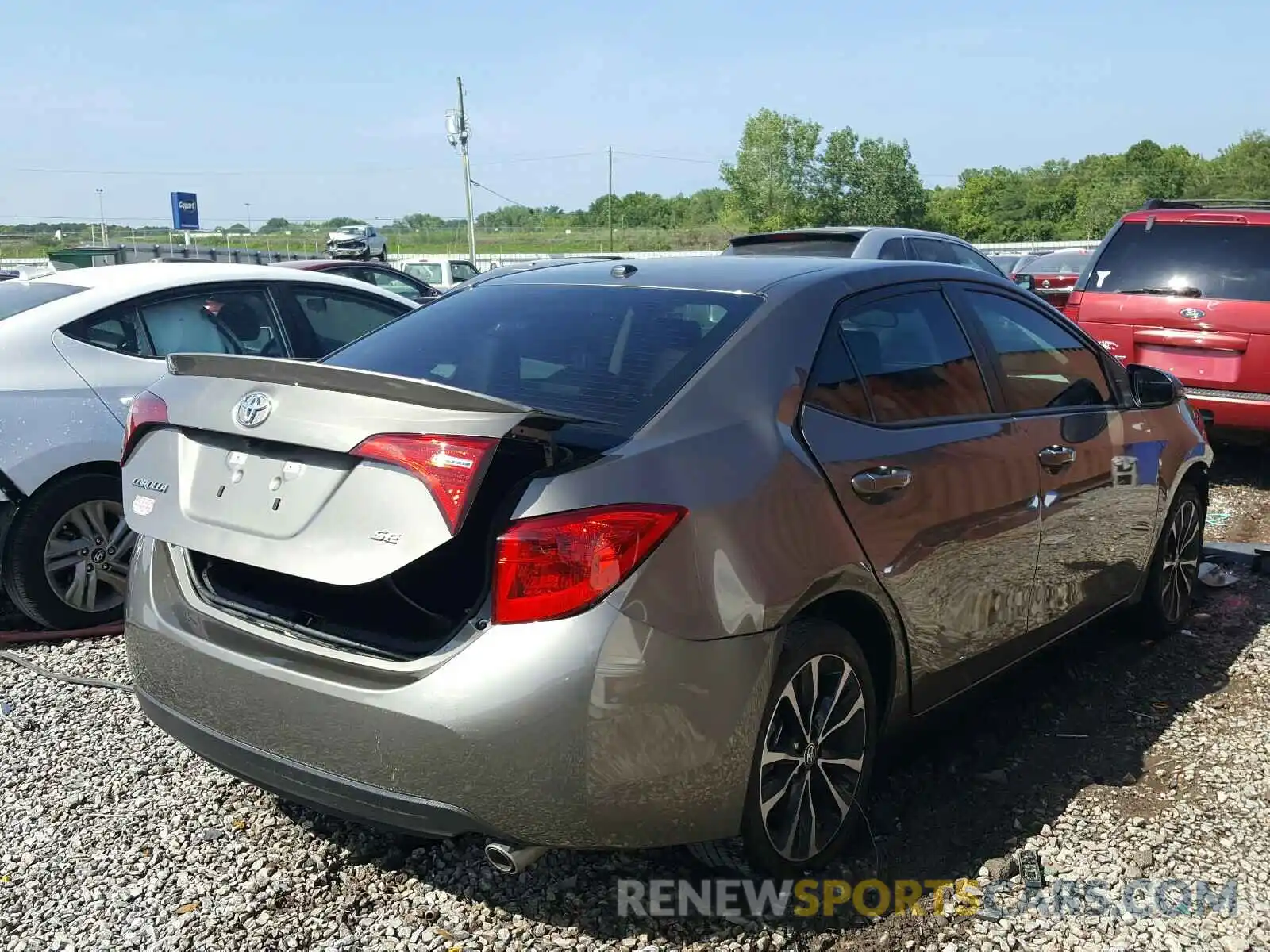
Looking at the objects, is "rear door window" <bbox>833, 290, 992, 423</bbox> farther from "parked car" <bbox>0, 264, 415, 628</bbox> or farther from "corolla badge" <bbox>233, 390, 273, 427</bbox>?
"parked car" <bbox>0, 264, 415, 628</bbox>

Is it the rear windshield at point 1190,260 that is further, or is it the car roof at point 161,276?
the rear windshield at point 1190,260

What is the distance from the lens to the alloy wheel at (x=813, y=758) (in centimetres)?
282

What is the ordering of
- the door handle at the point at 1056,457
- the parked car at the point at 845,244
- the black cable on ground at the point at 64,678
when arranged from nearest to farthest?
Answer: 1. the door handle at the point at 1056,457
2. the black cable on ground at the point at 64,678
3. the parked car at the point at 845,244

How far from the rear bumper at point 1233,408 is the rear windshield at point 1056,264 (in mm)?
14751

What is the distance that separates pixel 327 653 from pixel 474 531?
45 cm

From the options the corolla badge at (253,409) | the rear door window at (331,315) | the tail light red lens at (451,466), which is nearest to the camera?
the tail light red lens at (451,466)

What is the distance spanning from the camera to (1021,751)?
12.8ft

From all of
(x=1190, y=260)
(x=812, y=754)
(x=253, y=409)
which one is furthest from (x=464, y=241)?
(x=812, y=754)

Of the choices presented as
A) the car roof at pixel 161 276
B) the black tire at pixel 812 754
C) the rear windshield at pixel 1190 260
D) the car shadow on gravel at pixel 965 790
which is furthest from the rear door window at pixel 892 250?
the black tire at pixel 812 754

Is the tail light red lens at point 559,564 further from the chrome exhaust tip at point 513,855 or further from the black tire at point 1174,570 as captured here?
the black tire at point 1174,570

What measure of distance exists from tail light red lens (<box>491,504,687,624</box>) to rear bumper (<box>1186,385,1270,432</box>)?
20.9ft

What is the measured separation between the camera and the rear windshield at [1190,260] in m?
7.79

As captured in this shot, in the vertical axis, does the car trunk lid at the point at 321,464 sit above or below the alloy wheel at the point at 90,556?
above

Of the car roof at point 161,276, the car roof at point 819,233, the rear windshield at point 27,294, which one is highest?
the car roof at point 819,233
